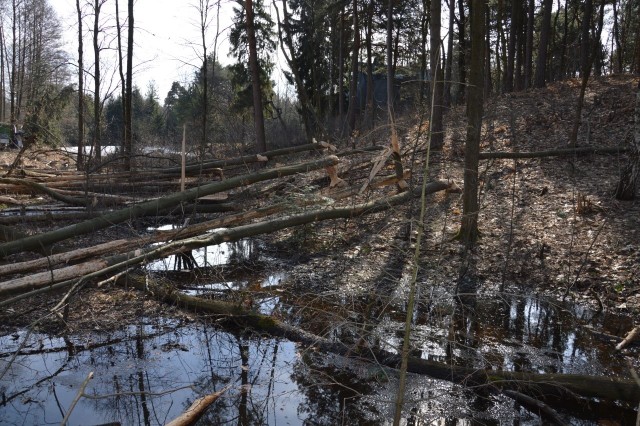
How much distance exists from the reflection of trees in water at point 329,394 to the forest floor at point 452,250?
2.02 feet

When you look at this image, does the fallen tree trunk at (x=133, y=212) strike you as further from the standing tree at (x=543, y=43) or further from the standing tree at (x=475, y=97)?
the standing tree at (x=543, y=43)

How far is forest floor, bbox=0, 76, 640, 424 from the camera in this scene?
19.9ft

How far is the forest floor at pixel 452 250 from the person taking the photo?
6070 millimetres

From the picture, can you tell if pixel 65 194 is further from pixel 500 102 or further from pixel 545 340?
pixel 500 102

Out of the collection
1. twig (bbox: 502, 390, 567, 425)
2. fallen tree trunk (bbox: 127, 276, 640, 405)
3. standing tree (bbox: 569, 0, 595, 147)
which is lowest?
twig (bbox: 502, 390, 567, 425)

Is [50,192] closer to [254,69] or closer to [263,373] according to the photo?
[263,373]

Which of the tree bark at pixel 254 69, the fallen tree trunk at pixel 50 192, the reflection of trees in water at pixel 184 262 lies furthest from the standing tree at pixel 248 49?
the reflection of trees in water at pixel 184 262

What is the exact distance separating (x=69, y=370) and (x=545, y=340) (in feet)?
15.3

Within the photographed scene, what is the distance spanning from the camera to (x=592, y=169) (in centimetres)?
1078

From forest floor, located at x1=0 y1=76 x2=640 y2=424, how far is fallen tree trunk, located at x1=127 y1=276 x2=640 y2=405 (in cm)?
45

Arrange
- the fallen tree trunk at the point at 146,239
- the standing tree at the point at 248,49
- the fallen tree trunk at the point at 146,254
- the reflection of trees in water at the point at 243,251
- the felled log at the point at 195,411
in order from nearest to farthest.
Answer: the felled log at the point at 195,411 < the fallen tree trunk at the point at 146,254 < the fallen tree trunk at the point at 146,239 < the reflection of trees in water at the point at 243,251 < the standing tree at the point at 248,49

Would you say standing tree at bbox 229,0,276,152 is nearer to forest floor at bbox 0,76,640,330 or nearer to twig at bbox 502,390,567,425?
forest floor at bbox 0,76,640,330

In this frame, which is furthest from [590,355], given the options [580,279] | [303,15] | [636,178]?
[303,15]

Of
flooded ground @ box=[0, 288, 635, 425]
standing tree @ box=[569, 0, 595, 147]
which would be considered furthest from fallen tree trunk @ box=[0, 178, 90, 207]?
standing tree @ box=[569, 0, 595, 147]
